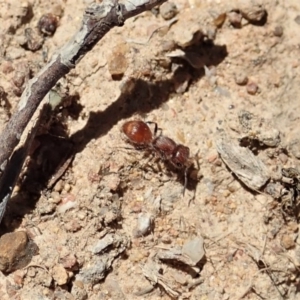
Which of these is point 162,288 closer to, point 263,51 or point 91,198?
point 91,198

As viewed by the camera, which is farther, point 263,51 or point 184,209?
point 263,51

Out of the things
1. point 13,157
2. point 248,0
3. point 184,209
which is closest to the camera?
point 13,157

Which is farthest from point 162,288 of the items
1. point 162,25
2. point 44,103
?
point 162,25

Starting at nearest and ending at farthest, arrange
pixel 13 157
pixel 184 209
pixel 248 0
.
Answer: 1. pixel 13 157
2. pixel 184 209
3. pixel 248 0

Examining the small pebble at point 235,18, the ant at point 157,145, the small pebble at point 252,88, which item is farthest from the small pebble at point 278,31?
the ant at point 157,145

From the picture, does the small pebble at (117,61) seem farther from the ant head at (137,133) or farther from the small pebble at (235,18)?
the small pebble at (235,18)

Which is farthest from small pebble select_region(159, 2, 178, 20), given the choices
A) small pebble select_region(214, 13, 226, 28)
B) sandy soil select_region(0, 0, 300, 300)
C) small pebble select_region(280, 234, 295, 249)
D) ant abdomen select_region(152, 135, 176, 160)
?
small pebble select_region(280, 234, 295, 249)

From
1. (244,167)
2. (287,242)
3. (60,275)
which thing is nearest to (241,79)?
(244,167)
